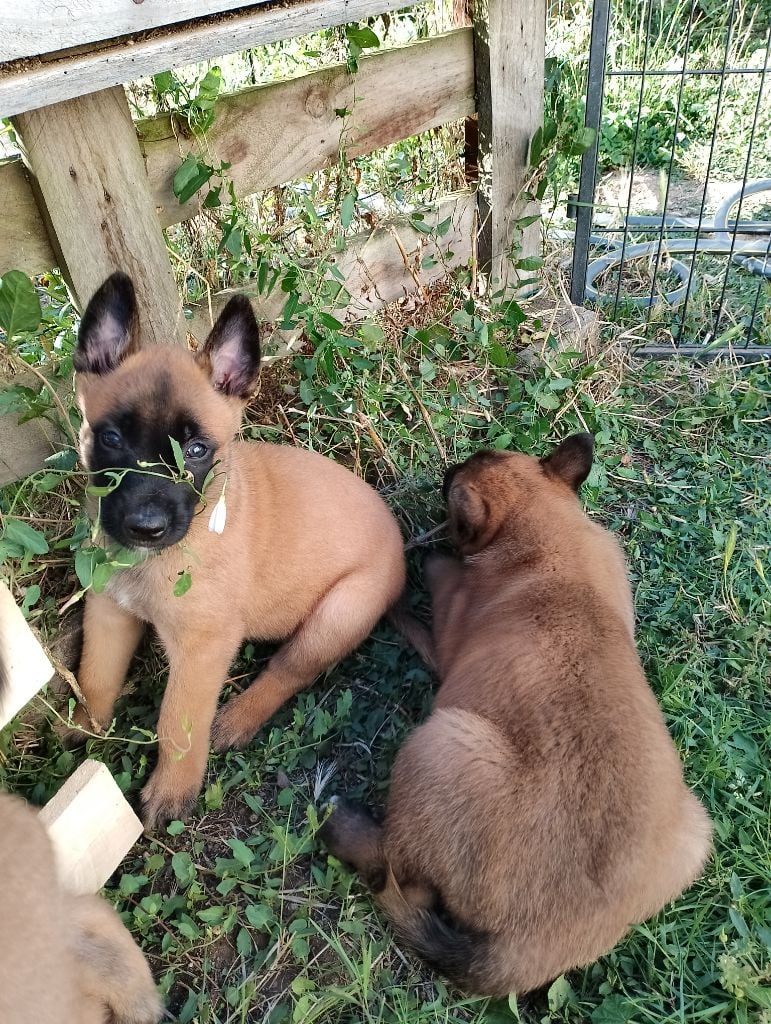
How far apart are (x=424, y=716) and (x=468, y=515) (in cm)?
85

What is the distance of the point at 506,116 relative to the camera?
440cm

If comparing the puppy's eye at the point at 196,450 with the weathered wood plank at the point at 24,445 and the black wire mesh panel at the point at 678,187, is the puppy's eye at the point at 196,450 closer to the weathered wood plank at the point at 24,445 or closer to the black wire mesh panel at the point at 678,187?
the weathered wood plank at the point at 24,445

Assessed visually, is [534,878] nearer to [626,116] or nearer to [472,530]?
[472,530]

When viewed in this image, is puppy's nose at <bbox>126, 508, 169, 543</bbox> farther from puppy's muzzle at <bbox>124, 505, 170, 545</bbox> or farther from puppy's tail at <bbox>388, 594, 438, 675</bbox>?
puppy's tail at <bbox>388, 594, 438, 675</bbox>

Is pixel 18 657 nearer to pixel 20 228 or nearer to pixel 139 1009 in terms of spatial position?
pixel 139 1009

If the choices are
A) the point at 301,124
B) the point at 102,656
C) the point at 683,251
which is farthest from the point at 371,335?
the point at 683,251

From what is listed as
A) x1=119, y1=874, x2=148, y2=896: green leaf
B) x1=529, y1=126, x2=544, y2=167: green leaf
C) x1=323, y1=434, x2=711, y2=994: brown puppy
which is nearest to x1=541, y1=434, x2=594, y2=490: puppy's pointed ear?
x1=323, y1=434, x2=711, y2=994: brown puppy

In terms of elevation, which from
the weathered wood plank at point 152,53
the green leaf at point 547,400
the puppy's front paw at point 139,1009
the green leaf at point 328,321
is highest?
the weathered wood plank at point 152,53

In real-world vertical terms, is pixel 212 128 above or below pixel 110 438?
above

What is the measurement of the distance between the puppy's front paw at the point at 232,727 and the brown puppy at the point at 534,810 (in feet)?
1.81

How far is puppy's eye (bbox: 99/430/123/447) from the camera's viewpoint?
264 cm

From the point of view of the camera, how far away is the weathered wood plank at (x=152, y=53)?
7.59 feet

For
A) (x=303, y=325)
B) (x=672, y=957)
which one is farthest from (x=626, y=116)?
(x=672, y=957)

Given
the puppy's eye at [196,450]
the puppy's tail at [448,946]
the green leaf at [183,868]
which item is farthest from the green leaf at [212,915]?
the puppy's eye at [196,450]
